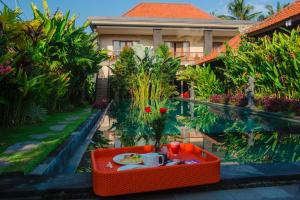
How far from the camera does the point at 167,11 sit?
112 feet

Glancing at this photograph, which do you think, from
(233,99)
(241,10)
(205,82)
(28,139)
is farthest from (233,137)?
(241,10)

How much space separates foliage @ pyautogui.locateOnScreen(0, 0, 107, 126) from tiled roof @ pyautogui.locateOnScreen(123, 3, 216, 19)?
18.0m

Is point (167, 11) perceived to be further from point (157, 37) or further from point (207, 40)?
point (157, 37)

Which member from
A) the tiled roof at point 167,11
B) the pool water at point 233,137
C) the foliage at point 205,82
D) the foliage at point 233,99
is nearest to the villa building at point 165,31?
the tiled roof at point 167,11

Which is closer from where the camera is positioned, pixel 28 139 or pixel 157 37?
pixel 28 139

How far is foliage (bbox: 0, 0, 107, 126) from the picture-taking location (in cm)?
739

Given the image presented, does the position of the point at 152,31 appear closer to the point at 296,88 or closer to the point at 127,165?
the point at 296,88

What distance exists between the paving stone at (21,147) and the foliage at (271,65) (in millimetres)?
9173

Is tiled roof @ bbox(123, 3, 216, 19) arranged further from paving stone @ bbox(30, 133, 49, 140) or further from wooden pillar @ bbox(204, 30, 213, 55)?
paving stone @ bbox(30, 133, 49, 140)

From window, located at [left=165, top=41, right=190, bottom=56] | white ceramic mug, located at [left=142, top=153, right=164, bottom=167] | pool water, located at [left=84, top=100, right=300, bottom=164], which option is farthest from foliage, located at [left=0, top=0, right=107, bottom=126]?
window, located at [left=165, top=41, right=190, bottom=56]

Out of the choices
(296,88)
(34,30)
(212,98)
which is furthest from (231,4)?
(34,30)

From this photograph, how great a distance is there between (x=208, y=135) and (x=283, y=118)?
410 centimetres

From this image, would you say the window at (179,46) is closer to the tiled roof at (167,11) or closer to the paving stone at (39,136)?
the tiled roof at (167,11)

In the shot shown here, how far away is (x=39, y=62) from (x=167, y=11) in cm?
2584
